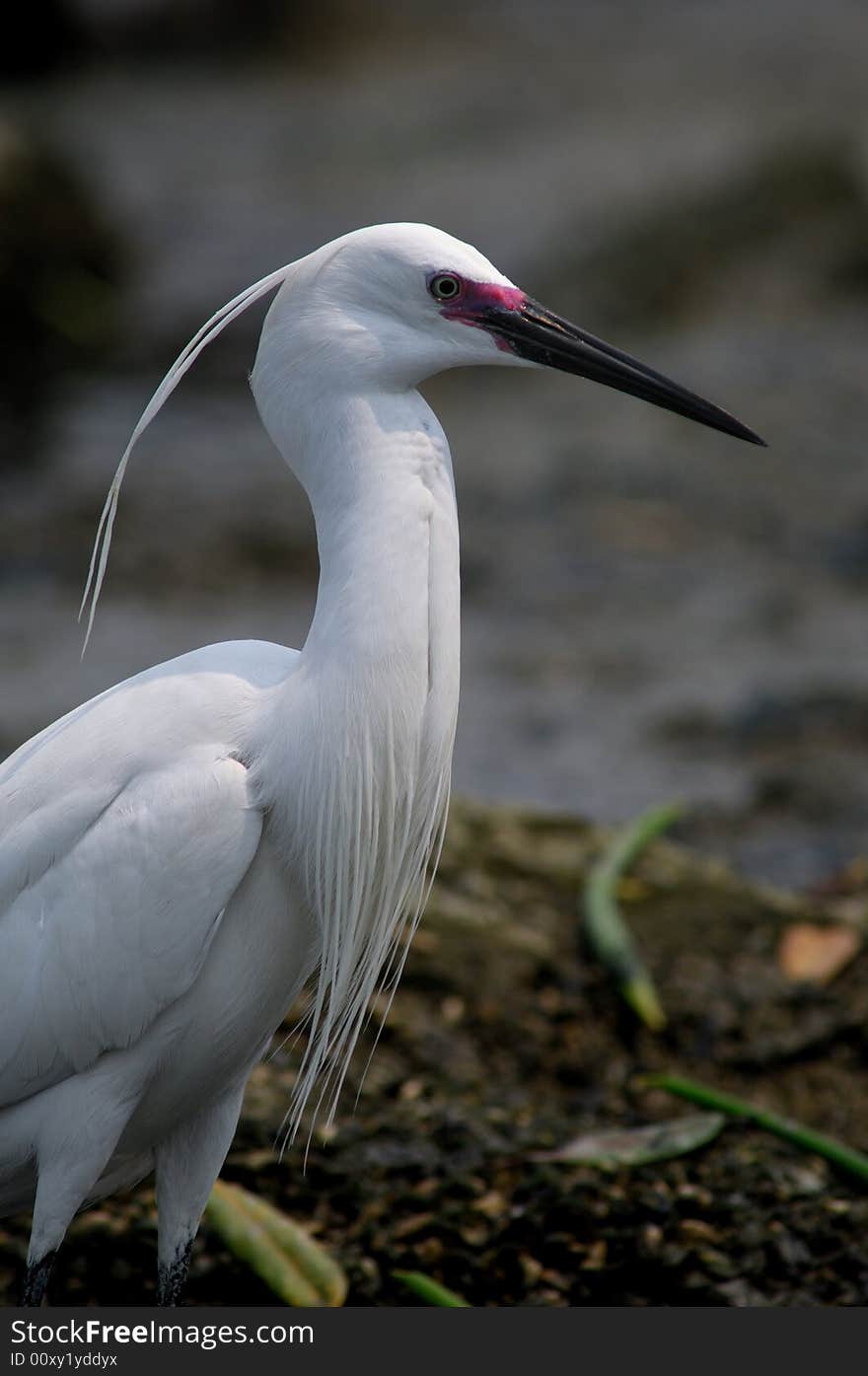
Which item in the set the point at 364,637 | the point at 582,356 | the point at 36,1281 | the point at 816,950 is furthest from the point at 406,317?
the point at 816,950

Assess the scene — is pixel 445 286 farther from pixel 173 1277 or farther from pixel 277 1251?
pixel 277 1251

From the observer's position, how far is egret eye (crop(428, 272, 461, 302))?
2436mm

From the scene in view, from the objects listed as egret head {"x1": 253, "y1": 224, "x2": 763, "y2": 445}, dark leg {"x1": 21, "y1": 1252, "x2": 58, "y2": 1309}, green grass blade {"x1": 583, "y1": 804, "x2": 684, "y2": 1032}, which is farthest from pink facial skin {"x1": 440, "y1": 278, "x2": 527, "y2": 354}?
green grass blade {"x1": 583, "y1": 804, "x2": 684, "y2": 1032}

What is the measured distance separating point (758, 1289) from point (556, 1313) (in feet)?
1.81

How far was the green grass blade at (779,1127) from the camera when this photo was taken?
3.27m

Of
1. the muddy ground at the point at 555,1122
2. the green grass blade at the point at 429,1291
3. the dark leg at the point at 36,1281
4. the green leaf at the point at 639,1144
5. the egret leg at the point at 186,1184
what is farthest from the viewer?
the green leaf at the point at 639,1144

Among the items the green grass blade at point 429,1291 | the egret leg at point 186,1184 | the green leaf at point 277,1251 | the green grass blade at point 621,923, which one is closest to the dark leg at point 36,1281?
the egret leg at point 186,1184

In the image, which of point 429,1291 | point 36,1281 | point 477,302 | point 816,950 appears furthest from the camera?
point 816,950

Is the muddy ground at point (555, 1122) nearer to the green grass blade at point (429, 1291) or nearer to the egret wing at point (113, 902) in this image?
the green grass blade at point (429, 1291)

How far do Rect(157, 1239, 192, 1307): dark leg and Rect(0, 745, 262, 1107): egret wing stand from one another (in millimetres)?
441

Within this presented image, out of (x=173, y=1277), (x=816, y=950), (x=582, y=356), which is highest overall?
(x=582, y=356)

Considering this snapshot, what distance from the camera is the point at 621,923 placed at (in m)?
4.36

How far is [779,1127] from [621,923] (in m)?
1.10

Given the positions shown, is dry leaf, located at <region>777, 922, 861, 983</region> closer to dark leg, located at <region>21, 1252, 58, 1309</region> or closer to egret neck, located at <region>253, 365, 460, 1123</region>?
egret neck, located at <region>253, 365, 460, 1123</region>
